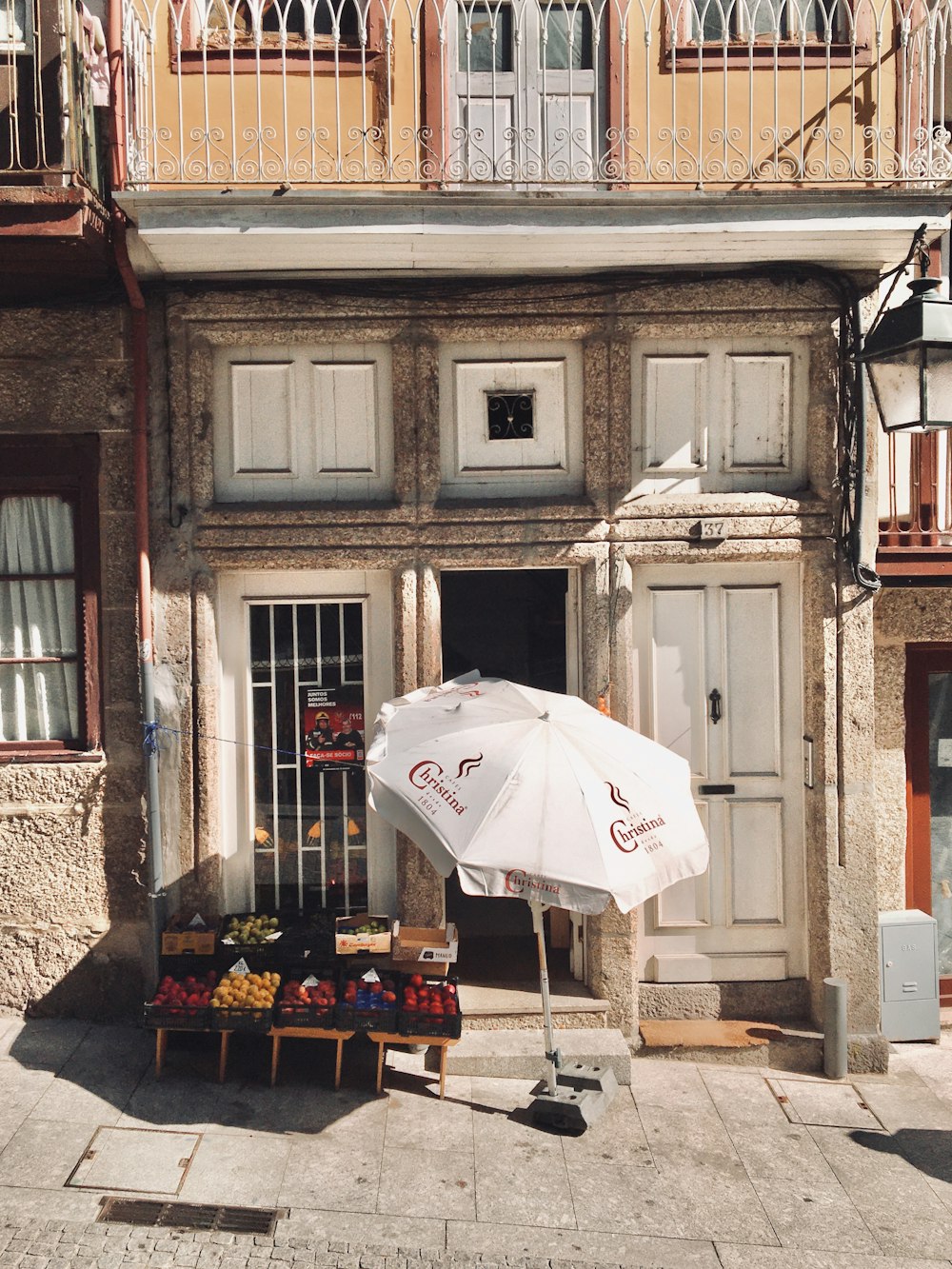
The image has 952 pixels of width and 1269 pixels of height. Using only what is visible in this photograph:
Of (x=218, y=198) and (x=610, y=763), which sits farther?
(x=218, y=198)

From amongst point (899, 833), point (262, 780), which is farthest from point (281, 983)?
point (899, 833)

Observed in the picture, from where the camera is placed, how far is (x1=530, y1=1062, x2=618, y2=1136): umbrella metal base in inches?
229

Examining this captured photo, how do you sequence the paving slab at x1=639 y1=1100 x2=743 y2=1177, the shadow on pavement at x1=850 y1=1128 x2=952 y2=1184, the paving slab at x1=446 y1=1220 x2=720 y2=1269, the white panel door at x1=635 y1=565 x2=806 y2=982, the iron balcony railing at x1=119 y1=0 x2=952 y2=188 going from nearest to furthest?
1. the paving slab at x1=446 y1=1220 x2=720 y2=1269
2. the paving slab at x1=639 y1=1100 x2=743 y2=1177
3. the shadow on pavement at x1=850 y1=1128 x2=952 y2=1184
4. the iron balcony railing at x1=119 y1=0 x2=952 y2=188
5. the white panel door at x1=635 y1=565 x2=806 y2=982

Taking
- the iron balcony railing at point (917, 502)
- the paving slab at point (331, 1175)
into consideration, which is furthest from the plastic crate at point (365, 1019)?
the iron balcony railing at point (917, 502)

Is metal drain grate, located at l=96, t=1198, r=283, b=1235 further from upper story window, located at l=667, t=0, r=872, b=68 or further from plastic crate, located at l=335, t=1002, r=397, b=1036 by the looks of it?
upper story window, located at l=667, t=0, r=872, b=68

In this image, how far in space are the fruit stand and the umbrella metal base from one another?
0.57 meters

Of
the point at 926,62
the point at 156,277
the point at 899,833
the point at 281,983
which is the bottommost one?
the point at 281,983

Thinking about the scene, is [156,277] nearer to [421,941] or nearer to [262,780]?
[262,780]

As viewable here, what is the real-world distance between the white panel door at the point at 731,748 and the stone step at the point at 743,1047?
37 cm

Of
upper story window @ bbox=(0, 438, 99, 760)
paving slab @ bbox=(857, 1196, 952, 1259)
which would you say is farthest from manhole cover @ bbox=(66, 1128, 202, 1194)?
paving slab @ bbox=(857, 1196, 952, 1259)

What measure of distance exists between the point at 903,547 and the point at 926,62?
294 centimetres

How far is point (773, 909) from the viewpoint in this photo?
7.07 m

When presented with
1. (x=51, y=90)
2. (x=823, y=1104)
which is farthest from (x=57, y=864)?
(x=823, y=1104)

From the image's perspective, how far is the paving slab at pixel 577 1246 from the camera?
4.82 metres
